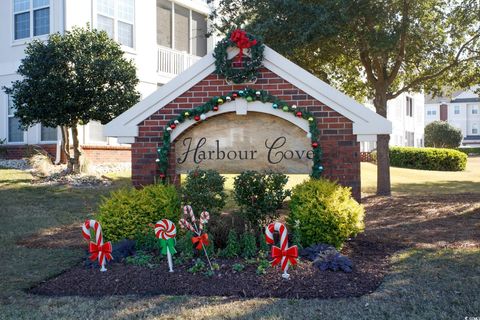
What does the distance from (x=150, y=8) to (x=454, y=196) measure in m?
12.2

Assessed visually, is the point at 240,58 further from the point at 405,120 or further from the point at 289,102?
the point at 405,120

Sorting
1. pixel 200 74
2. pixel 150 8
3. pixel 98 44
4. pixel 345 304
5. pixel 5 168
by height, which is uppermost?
pixel 150 8

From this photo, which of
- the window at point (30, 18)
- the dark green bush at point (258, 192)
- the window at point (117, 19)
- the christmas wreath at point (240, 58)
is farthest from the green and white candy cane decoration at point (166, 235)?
the window at point (30, 18)

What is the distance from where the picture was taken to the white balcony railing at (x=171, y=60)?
19828 millimetres

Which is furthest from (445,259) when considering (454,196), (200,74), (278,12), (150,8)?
(150,8)

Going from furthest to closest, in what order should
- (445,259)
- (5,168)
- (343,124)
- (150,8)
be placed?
(150,8) < (5,168) < (343,124) < (445,259)

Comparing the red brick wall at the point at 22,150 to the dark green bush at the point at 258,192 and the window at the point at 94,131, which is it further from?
the dark green bush at the point at 258,192

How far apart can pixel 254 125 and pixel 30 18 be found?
12.4m

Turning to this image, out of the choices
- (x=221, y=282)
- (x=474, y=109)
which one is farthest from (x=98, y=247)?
(x=474, y=109)

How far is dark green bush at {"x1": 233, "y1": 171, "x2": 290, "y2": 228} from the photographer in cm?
732

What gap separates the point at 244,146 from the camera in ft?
26.3

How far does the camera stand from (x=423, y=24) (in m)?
12.6

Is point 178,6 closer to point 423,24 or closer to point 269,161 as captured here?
point 423,24

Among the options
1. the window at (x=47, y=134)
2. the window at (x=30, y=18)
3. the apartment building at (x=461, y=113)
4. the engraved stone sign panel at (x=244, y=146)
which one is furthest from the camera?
the apartment building at (x=461, y=113)
